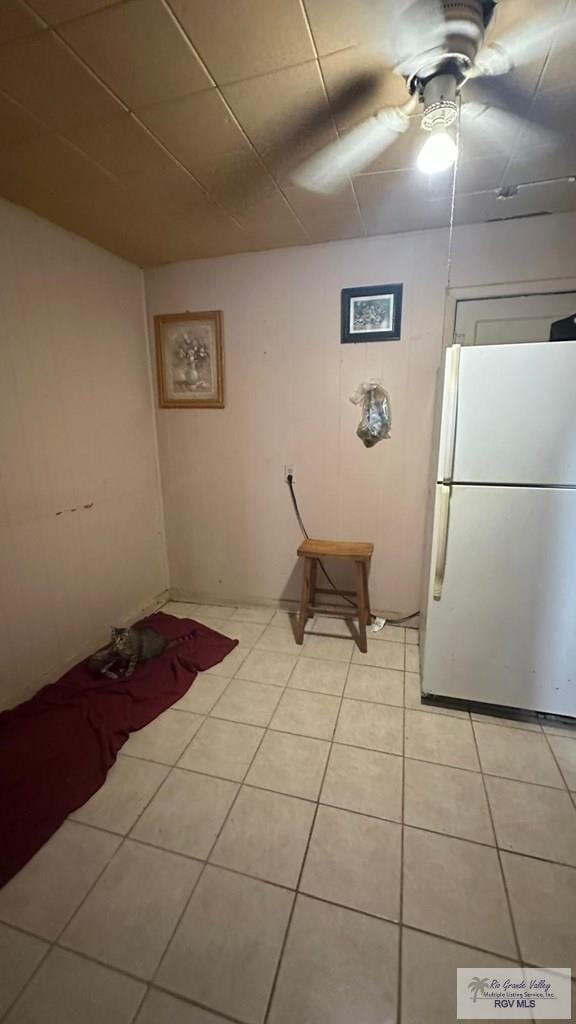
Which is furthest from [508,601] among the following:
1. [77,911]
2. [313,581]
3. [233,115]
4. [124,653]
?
[233,115]

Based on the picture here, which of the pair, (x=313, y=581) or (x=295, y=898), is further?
(x=313, y=581)

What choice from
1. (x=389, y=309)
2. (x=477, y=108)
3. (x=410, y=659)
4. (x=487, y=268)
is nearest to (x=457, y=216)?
(x=487, y=268)

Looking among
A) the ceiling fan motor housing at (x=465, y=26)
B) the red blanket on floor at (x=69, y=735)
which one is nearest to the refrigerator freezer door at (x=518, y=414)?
the ceiling fan motor housing at (x=465, y=26)

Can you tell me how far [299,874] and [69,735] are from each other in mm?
1130

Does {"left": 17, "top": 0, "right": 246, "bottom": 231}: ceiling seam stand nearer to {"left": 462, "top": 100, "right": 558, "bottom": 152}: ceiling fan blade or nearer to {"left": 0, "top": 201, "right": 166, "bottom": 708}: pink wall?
{"left": 0, "top": 201, "right": 166, "bottom": 708}: pink wall

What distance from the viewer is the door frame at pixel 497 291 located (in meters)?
2.10

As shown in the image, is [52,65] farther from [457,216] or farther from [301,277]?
[457,216]

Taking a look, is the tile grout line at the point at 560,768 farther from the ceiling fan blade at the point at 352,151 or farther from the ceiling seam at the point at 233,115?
the ceiling seam at the point at 233,115

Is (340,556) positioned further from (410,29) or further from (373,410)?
(410,29)

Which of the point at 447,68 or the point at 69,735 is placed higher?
the point at 447,68

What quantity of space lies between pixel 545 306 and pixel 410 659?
6.92 feet

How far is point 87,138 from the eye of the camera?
4.73 feet

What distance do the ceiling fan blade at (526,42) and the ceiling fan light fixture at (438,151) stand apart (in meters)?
0.16

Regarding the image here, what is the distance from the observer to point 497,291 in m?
2.17
